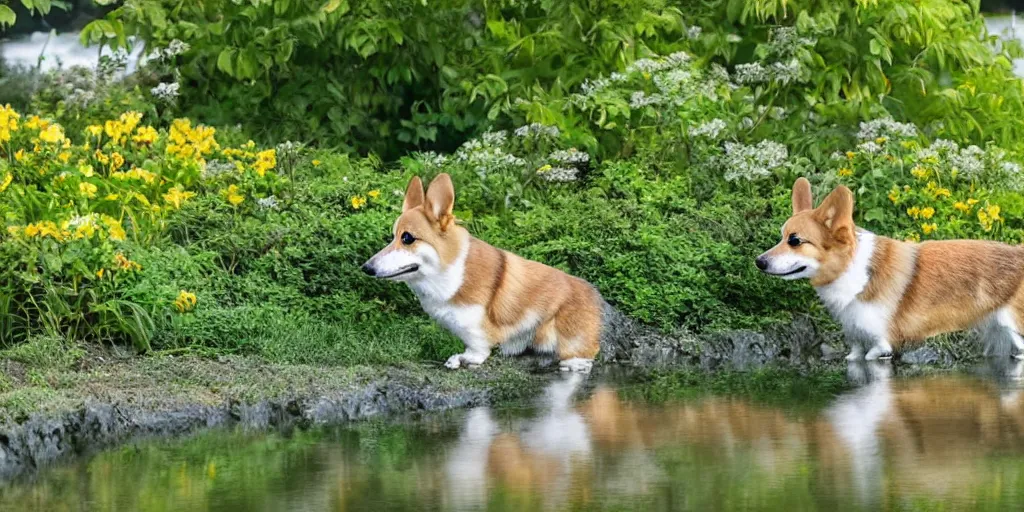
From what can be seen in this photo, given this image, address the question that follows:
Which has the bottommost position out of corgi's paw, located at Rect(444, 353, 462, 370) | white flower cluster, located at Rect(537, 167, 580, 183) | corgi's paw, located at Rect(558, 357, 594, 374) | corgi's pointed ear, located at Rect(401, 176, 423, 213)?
corgi's paw, located at Rect(558, 357, 594, 374)

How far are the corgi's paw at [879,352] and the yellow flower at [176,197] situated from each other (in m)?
4.41

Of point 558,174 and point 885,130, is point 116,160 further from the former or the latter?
point 885,130

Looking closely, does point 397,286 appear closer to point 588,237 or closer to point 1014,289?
point 588,237

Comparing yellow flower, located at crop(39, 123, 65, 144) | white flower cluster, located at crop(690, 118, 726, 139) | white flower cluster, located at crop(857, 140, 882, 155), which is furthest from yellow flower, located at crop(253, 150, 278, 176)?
white flower cluster, located at crop(857, 140, 882, 155)

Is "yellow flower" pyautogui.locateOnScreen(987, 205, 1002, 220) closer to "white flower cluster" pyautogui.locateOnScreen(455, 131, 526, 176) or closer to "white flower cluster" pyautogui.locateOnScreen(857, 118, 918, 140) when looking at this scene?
"white flower cluster" pyautogui.locateOnScreen(857, 118, 918, 140)

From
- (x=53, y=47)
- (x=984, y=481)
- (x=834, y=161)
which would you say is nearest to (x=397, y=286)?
(x=834, y=161)

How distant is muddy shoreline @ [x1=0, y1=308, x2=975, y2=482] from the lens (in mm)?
6980

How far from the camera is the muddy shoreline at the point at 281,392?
275 inches

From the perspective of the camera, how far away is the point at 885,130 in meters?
11.4

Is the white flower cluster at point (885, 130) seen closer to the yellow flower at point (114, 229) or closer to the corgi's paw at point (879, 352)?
the corgi's paw at point (879, 352)

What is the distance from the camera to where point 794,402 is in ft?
26.2

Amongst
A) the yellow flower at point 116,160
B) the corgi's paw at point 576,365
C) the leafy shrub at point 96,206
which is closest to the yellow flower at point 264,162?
the leafy shrub at point 96,206

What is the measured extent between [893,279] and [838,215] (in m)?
Answer: 0.52

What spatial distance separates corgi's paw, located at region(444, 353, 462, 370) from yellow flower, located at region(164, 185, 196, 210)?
2346mm
